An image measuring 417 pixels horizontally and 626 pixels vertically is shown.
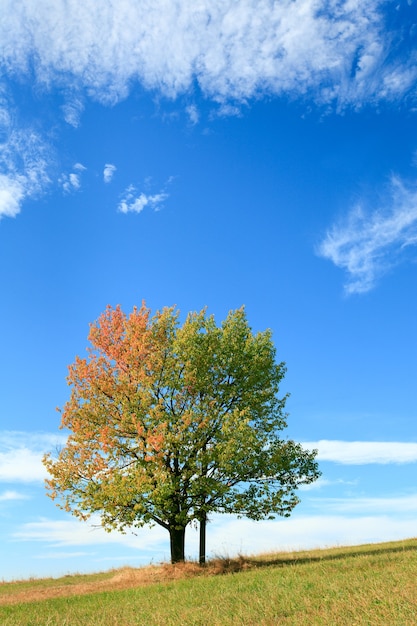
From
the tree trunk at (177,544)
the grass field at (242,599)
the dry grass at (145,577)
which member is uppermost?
the tree trunk at (177,544)

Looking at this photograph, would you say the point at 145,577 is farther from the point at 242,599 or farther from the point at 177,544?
the point at 242,599

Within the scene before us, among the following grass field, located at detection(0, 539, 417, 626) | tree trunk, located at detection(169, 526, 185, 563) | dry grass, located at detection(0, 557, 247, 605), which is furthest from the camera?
tree trunk, located at detection(169, 526, 185, 563)

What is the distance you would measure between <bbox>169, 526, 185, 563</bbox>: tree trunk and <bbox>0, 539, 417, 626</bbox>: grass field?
4.73ft

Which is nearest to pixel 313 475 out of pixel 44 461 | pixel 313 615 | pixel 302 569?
pixel 302 569

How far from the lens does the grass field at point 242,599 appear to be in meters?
14.7

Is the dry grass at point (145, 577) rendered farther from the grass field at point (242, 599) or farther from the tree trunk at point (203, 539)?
the tree trunk at point (203, 539)

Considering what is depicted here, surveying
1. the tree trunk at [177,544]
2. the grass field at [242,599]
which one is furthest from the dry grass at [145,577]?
the tree trunk at [177,544]

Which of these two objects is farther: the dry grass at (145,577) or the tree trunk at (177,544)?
the tree trunk at (177,544)

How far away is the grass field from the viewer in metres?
14.7

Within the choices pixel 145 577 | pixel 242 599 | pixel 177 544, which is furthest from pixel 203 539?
pixel 242 599

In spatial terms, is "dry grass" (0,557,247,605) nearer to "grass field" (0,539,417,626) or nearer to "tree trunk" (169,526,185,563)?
"grass field" (0,539,417,626)

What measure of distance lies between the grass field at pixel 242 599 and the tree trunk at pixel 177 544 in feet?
4.73

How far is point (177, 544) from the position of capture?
100 ft

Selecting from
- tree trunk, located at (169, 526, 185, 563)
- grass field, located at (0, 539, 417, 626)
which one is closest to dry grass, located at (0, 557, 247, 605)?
grass field, located at (0, 539, 417, 626)
